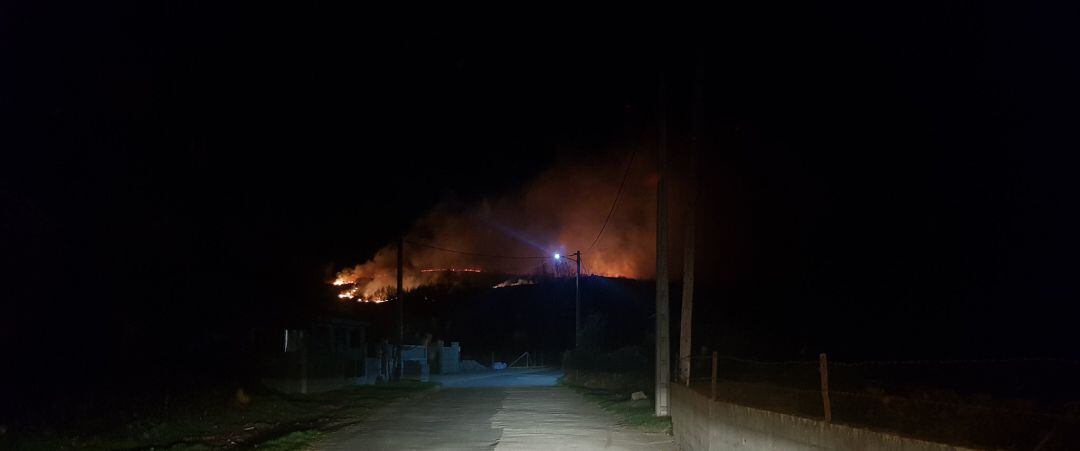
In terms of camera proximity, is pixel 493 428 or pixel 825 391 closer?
pixel 825 391

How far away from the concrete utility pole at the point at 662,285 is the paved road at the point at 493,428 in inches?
45.5

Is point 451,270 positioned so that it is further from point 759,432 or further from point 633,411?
point 759,432

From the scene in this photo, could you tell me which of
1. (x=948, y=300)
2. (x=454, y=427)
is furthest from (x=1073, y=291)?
(x=454, y=427)

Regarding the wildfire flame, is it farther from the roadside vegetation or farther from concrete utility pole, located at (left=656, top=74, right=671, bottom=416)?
concrete utility pole, located at (left=656, top=74, right=671, bottom=416)

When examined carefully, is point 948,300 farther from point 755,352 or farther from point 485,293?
point 485,293

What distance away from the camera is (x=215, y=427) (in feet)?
51.8

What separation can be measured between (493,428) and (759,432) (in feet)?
26.3

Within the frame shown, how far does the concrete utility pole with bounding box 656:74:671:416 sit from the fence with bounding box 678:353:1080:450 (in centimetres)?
110

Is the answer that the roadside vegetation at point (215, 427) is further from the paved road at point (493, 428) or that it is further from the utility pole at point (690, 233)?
the utility pole at point (690, 233)

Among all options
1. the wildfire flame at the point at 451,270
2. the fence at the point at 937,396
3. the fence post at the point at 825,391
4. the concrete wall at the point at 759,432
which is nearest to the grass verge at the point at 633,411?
the fence at the point at 937,396

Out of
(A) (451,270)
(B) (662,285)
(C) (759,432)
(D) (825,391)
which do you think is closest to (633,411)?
(B) (662,285)

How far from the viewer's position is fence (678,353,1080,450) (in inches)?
334

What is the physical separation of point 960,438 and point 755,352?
2306cm

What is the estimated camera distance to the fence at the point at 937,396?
848cm
